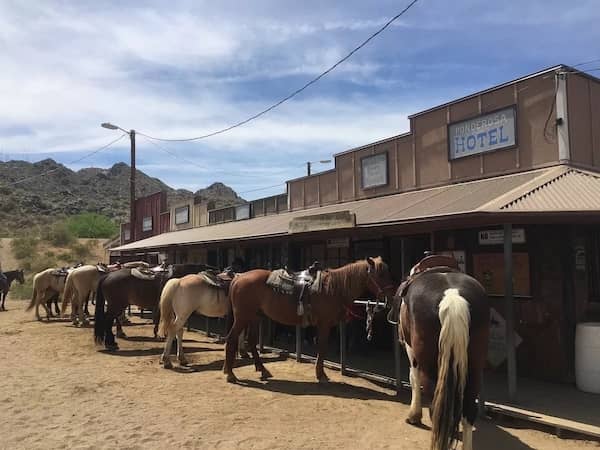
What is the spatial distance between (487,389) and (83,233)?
5167 cm

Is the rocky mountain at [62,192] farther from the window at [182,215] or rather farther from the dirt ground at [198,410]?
the dirt ground at [198,410]

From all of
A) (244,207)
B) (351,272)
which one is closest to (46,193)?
(244,207)

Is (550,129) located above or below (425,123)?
below

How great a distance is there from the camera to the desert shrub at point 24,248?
40656 mm

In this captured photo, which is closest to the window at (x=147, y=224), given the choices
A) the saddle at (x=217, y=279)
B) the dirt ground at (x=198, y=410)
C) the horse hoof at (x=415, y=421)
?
the dirt ground at (x=198, y=410)

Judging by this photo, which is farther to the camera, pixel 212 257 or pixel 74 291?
pixel 212 257

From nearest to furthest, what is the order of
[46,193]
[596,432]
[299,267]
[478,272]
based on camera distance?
[596,432], [478,272], [299,267], [46,193]

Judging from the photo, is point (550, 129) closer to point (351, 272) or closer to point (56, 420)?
point (351, 272)

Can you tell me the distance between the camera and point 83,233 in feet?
170

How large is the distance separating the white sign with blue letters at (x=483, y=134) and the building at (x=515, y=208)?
2 cm

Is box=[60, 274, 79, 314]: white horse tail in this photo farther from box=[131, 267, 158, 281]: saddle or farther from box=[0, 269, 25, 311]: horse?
box=[0, 269, 25, 311]: horse

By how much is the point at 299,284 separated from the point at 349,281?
834 millimetres

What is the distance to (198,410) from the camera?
6.07m

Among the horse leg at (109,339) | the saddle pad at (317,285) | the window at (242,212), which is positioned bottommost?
the horse leg at (109,339)
